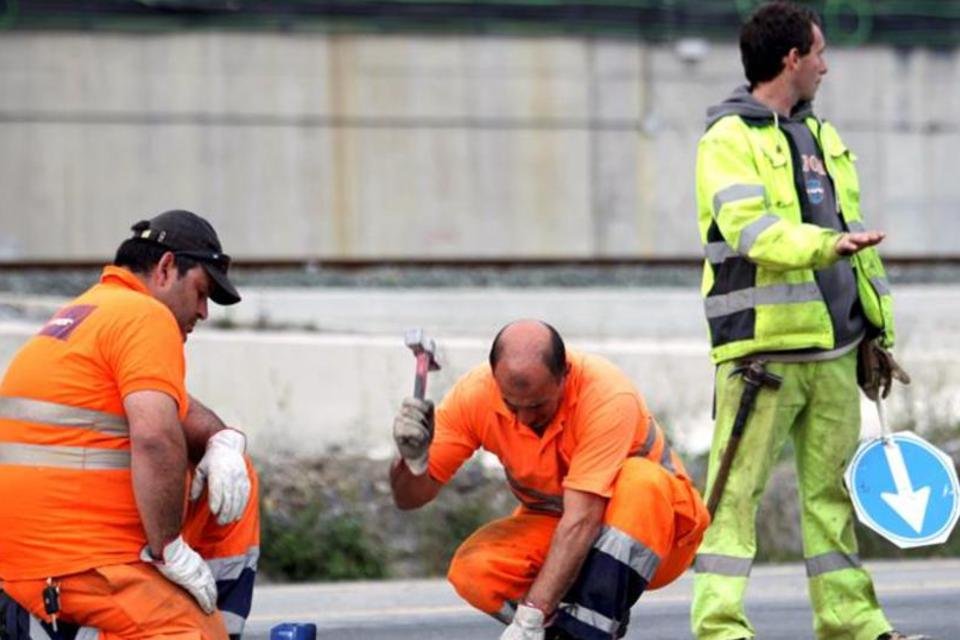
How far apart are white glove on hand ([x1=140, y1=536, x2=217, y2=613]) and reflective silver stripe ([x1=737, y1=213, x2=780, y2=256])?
2014 millimetres

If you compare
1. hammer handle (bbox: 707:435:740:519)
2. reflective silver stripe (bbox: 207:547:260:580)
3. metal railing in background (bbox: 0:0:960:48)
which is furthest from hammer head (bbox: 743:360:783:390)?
metal railing in background (bbox: 0:0:960:48)

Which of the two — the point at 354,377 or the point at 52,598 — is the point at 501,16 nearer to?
the point at 354,377

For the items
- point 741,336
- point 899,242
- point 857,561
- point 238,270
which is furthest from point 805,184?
point 899,242

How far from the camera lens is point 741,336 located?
7.31 m

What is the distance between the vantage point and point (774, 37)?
7.38 m

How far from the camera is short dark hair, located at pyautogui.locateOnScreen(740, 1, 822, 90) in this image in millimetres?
7371

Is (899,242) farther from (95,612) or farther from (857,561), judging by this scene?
(95,612)

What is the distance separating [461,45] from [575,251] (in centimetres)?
274

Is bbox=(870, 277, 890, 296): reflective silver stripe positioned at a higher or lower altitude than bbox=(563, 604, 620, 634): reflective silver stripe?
higher

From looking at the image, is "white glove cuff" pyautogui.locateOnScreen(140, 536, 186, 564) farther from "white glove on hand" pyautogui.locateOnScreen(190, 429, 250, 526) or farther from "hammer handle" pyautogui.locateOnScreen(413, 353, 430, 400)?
Result: "hammer handle" pyautogui.locateOnScreen(413, 353, 430, 400)

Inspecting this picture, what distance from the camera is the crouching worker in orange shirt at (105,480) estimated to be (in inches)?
232

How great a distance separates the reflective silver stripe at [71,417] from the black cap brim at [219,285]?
0.47 m

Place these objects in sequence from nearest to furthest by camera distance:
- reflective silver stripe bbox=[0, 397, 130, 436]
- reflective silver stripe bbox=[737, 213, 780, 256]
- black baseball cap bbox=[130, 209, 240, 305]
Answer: reflective silver stripe bbox=[0, 397, 130, 436] < black baseball cap bbox=[130, 209, 240, 305] < reflective silver stripe bbox=[737, 213, 780, 256]

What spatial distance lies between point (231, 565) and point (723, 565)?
1.67 metres
